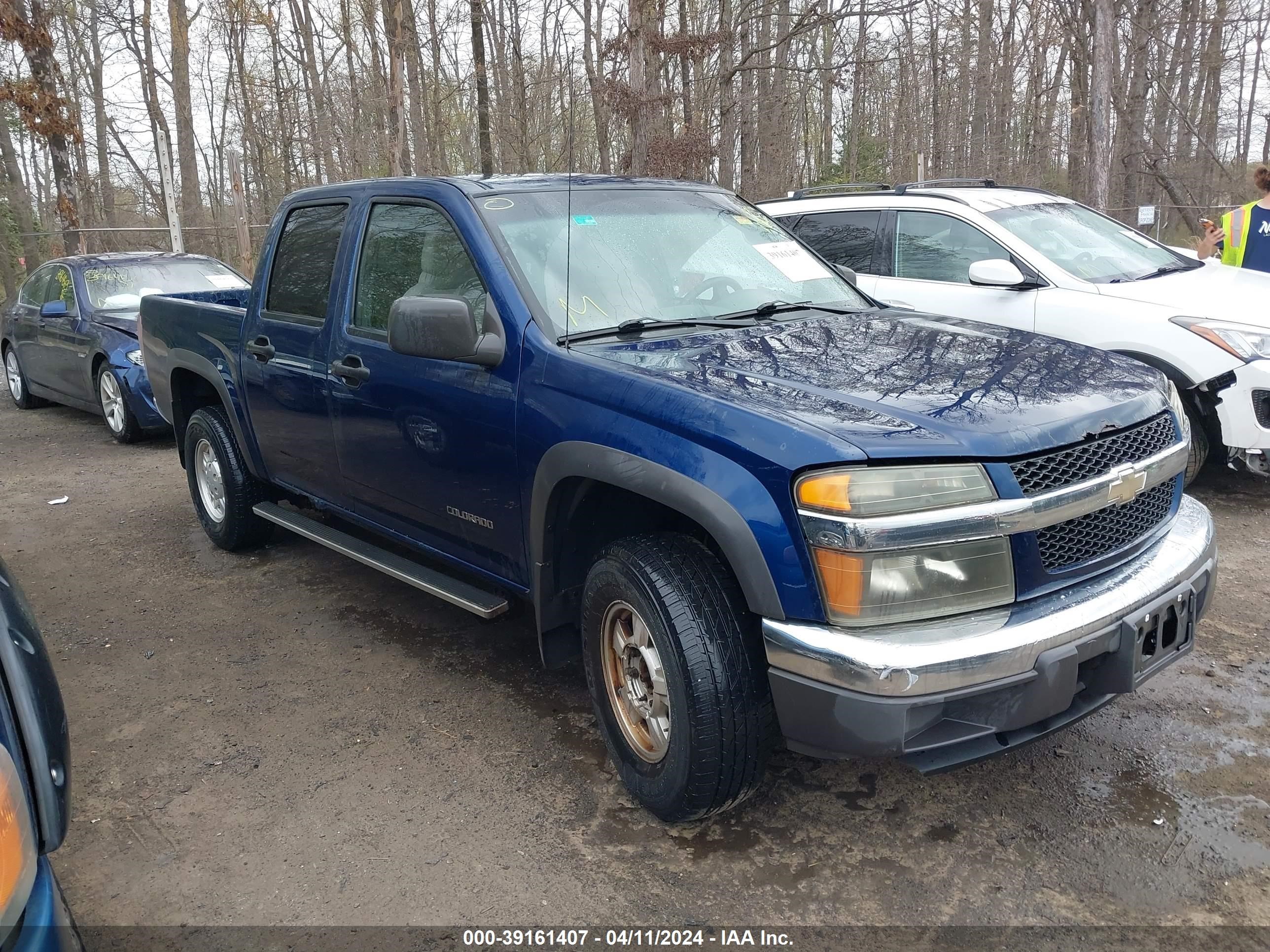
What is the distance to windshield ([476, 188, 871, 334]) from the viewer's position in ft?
11.3

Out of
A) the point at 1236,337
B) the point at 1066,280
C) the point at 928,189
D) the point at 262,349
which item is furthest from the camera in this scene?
the point at 928,189

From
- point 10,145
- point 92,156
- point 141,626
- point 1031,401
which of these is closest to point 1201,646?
point 1031,401

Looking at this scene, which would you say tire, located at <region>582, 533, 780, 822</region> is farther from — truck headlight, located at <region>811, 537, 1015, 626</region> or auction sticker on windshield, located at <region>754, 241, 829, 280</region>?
auction sticker on windshield, located at <region>754, 241, 829, 280</region>

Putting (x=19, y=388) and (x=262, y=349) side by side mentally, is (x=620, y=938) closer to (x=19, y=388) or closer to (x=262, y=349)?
(x=262, y=349)

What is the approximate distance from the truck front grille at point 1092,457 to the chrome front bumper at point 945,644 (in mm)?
257

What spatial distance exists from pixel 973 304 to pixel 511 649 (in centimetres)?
387

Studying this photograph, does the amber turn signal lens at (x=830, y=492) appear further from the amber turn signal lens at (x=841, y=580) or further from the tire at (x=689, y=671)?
the tire at (x=689, y=671)

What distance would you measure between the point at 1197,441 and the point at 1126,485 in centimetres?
339

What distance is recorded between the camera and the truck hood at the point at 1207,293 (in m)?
5.58

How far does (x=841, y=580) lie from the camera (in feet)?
7.80

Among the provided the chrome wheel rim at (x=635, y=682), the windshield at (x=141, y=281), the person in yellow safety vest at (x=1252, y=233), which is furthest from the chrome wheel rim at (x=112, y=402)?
the person in yellow safety vest at (x=1252, y=233)

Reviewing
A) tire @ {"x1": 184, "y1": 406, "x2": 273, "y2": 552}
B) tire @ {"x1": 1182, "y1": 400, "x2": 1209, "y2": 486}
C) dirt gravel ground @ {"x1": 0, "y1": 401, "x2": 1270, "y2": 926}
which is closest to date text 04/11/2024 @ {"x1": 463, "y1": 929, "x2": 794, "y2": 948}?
dirt gravel ground @ {"x1": 0, "y1": 401, "x2": 1270, "y2": 926}

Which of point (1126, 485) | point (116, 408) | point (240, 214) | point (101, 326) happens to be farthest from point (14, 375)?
point (1126, 485)

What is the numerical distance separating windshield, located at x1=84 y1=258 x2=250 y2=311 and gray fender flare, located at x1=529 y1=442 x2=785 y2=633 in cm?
722
